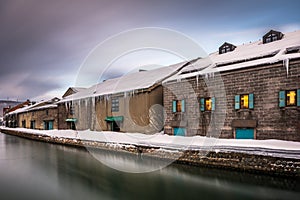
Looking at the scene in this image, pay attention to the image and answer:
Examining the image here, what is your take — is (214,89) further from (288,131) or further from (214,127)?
(288,131)

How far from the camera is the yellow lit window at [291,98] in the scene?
38.2ft

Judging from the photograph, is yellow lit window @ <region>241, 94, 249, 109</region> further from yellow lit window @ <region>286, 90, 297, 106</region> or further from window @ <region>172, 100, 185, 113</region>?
window @ <region>172, 100, 185, 113</region>

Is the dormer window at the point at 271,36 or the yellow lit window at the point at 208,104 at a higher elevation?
the dormer window at the point at 271,36

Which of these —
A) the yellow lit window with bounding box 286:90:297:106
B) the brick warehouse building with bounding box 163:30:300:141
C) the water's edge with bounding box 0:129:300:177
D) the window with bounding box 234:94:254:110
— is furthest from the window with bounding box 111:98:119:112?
the yellow lit window with bounding box 286:90:297:106

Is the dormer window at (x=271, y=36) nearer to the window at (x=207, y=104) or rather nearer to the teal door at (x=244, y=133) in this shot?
the window at (x=207, y=104)

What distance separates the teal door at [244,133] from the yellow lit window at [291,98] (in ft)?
7.74

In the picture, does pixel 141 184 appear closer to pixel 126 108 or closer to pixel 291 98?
pixel 291 98

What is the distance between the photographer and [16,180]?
1116 centimetres

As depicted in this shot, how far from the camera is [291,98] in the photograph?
11.7 m

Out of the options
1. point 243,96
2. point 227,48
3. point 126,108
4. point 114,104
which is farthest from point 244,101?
point 114,104

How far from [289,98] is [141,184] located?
25.8ft

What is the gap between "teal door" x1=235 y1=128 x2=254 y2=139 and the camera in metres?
13.3

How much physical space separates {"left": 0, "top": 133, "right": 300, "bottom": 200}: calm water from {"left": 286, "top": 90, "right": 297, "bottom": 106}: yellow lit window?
4.17 m

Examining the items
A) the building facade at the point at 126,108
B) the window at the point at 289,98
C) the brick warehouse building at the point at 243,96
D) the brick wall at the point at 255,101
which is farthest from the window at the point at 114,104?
the window at the point at 289,98
